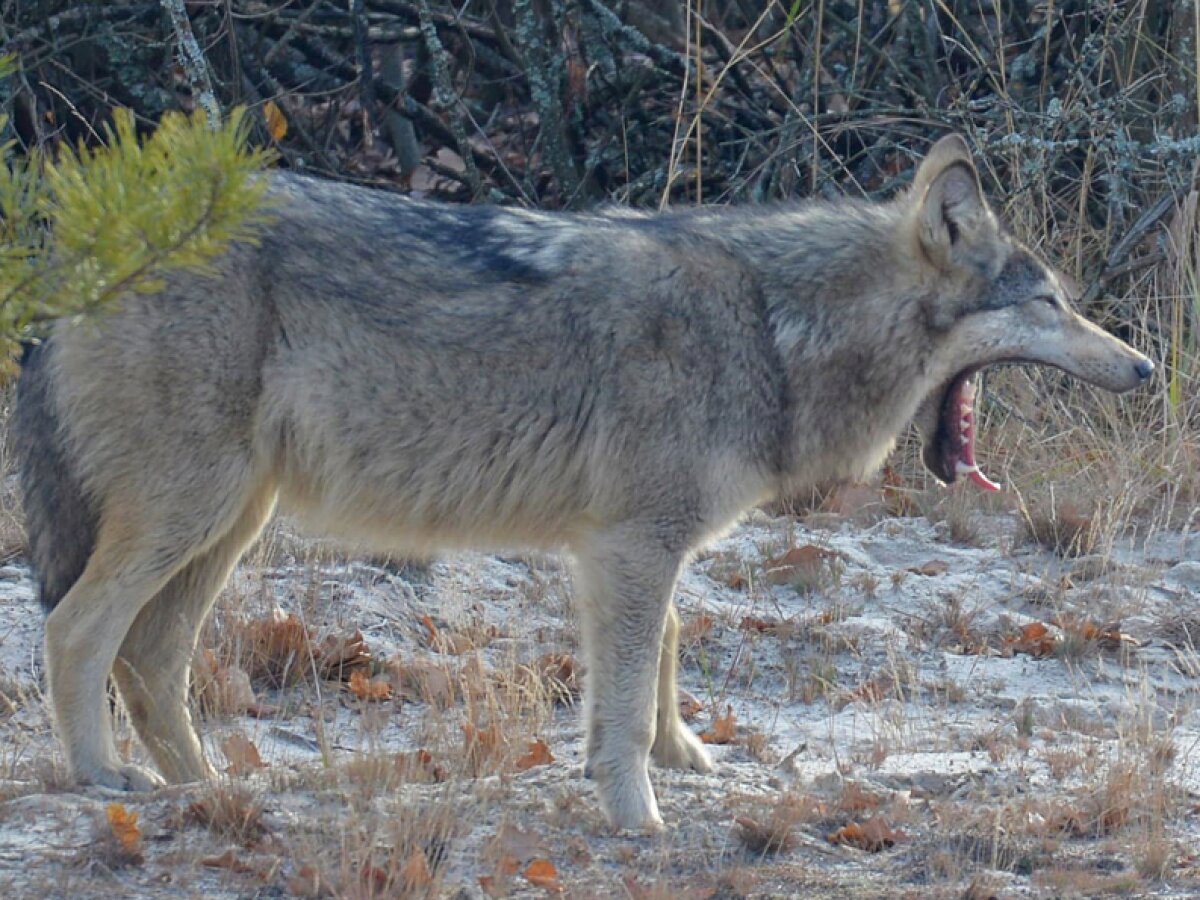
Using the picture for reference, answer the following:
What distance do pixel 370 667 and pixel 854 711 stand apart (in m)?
1.59

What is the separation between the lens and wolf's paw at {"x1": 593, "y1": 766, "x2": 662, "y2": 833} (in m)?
4.11

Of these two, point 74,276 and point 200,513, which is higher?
point 74,276

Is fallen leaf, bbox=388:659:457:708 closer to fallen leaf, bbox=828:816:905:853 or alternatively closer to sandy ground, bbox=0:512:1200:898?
sandy ground, bbox=0:512:1200:898

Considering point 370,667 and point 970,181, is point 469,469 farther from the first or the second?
point 970,181

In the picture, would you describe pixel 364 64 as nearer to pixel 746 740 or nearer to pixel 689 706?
pixel 689 706

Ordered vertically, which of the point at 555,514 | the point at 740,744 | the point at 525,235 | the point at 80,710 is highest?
the point at 525,235

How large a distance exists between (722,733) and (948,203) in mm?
1735

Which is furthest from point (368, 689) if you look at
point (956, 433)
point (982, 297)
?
point (982, 297)

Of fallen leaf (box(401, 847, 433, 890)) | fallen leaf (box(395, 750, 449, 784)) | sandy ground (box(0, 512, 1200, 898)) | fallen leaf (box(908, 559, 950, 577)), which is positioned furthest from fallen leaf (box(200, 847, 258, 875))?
fallen leaf (box(908, 559, 950, 577))

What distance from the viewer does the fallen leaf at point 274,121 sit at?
27.0 ft

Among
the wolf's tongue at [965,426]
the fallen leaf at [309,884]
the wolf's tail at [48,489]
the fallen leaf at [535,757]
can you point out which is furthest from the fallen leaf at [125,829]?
the wolf's tongue at [965,426]

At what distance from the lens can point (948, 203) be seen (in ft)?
15.1

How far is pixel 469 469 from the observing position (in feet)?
14.5

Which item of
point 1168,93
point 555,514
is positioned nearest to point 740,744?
point 555,514
